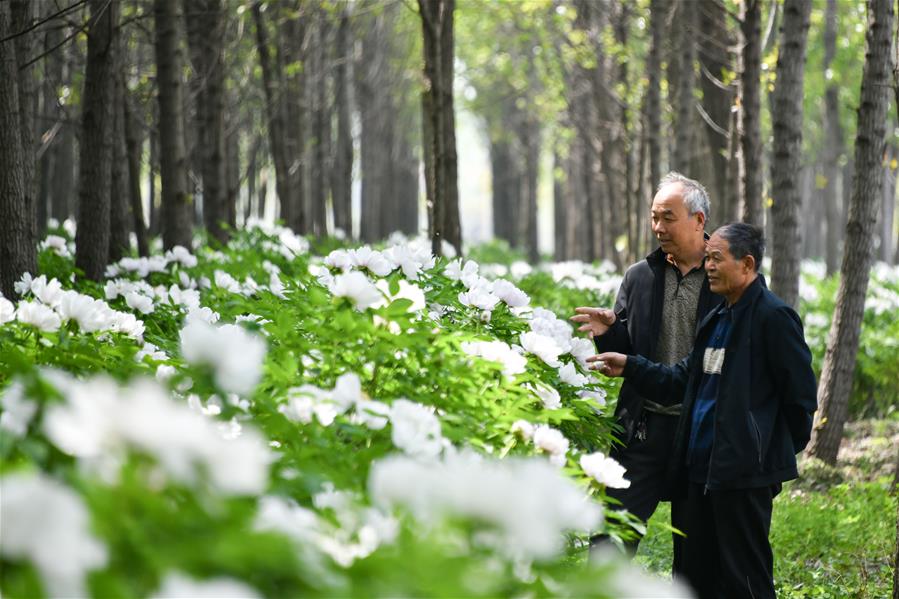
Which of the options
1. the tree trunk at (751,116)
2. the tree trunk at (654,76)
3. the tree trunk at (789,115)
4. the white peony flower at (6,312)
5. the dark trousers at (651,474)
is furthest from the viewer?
the tree trunk at (654,76)

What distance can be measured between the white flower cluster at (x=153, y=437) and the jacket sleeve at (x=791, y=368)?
291cm

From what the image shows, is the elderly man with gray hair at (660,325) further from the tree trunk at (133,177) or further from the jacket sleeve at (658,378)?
the tree trunk at (133,177)

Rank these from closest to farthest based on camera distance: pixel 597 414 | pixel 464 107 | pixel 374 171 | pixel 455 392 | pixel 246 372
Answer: pixel 246 372 < pixel 455 392 < pixel 597 414 < pixel 374 171 < pixel 464 107

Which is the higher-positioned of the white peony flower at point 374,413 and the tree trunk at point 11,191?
the tree trunk at point 11,191

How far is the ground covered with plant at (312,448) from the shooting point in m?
1.40

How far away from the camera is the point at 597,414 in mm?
3984

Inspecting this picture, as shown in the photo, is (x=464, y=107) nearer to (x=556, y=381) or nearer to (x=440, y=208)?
(x=440, y=208)

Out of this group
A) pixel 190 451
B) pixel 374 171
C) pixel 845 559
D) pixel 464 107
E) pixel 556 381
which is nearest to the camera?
pixel 190 451

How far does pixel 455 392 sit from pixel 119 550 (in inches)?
62.1

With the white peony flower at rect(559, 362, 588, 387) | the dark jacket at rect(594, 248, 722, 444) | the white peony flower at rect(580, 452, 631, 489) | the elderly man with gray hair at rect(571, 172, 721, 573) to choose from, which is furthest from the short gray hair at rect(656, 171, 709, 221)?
the white peony flower at rect(580, 452, 631, 489)

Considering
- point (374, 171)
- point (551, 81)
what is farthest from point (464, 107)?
point (551, 81)

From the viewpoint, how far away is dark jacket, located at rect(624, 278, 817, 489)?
393cm

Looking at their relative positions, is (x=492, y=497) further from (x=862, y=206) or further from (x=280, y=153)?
(x=280, y=153)

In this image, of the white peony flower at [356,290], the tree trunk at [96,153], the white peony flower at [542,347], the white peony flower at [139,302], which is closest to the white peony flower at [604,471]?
the white peony flower at [356,290]
